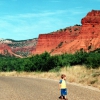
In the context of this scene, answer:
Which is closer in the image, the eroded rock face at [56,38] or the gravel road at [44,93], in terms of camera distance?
the gravel road at [44,93]

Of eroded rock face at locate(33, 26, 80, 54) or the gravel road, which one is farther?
eroded rock face at locate(33, 26, 80, 54)

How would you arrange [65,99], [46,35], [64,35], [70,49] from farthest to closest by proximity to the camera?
1. [46,35]
2. [64,35]
3. [70,49]
4. [65,99]

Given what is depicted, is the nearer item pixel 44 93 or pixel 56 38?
pixel 44 93

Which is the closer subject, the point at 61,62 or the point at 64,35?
the point at 61,62

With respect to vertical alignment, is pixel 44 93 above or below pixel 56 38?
below

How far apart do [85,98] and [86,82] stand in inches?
359

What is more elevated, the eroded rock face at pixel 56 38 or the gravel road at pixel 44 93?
the eroded rock face at pixel 56 38

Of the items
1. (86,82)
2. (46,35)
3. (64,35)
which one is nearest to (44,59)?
(86,82)

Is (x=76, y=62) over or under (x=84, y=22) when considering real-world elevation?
under

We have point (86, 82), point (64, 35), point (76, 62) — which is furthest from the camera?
point (64, 35)

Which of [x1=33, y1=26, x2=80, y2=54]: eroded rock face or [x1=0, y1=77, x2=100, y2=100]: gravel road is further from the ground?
[x1=33, y1=26, x2=80, y2=54]: eroded rock face

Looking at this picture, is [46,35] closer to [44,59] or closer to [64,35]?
[64,35]

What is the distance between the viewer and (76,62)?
5422cm

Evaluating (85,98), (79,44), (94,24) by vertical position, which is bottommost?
(85,98)
